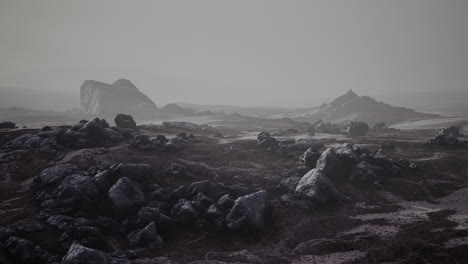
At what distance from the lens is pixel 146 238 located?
16.6 m

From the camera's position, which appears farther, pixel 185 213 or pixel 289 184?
pixel 289 184

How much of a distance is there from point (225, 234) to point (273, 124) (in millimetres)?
60945

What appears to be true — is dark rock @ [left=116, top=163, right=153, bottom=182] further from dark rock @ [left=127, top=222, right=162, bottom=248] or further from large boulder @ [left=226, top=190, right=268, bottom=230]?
large boulder @ [left=226, top=190, right=268, bottom=230]

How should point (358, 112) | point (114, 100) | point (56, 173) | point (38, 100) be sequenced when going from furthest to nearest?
point (38, 100)
point (114, 100)
point (358, 112)
point (56, 173)

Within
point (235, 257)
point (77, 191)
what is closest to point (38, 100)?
point (77, 191)

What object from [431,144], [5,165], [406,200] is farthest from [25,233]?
[431,144]

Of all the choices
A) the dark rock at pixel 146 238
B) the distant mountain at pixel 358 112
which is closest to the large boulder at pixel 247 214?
the dark rock at pixel 146 238

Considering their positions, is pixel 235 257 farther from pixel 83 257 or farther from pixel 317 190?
pixel 317 190

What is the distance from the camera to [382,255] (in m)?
15.2

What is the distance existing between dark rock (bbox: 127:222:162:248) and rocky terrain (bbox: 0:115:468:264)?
2.4 inches

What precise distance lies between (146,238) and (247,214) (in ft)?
20.0

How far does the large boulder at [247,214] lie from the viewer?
59.4ft

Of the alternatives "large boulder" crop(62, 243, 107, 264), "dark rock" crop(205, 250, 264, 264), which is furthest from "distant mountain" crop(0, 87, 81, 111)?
"dark rock" crop(205, 250, 264, 264)

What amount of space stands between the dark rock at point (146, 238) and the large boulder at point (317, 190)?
10897 millimetres
